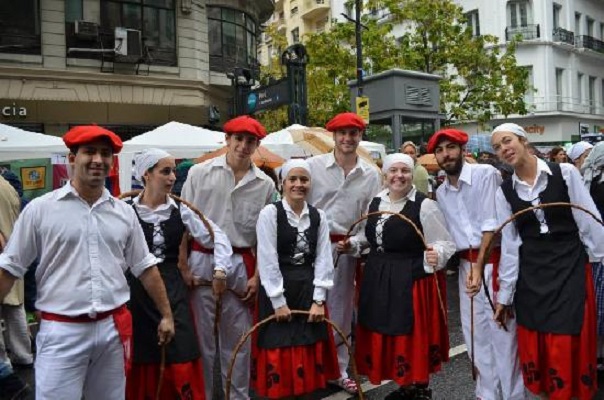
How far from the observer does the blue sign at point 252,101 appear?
12.6 meters

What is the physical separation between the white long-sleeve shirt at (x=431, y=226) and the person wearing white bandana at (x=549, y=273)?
1.30 ft

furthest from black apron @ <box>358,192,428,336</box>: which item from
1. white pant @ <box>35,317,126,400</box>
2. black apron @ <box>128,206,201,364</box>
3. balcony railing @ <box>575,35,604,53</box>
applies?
balcony railing @ <box>575,35,604,53</box>

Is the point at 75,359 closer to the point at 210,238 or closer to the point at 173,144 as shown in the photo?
the point at 210,238

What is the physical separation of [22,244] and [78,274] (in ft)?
1.01

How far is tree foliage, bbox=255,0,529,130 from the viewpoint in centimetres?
2105

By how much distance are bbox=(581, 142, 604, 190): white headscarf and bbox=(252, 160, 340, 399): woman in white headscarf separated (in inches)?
102

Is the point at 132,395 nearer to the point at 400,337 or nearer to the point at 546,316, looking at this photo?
the point at 400,337

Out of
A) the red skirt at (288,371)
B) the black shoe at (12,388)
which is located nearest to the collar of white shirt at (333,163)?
the red skirt at (288,371)

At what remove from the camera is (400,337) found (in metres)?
4.11

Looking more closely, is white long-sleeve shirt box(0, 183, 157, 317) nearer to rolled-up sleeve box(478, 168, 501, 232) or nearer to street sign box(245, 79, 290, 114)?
rolled-up sleeve box(478, 168, 501, 232)

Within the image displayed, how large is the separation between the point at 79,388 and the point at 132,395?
0.82 metres

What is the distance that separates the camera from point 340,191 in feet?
15.6

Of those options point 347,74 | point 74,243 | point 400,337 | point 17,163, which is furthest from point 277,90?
point 347,74

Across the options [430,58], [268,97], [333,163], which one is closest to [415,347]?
[333,163]
